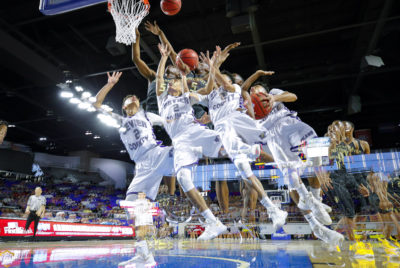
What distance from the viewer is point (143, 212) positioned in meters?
3.90

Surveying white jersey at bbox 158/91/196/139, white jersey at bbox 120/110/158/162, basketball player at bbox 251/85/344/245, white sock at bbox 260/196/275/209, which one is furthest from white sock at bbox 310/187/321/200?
white jersey at bbox 120/110/158/162

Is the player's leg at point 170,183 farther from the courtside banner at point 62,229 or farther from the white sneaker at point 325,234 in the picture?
the courtside banner at point 62,229

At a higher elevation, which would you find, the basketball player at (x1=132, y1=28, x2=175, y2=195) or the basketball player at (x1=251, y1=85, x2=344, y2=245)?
the basketball player at (x1=132, y1=28, x2=175, y2=195)

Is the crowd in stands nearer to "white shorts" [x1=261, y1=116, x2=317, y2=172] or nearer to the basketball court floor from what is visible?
the basketball court floor

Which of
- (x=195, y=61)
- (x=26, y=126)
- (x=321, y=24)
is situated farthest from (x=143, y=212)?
(x=26, y=126)

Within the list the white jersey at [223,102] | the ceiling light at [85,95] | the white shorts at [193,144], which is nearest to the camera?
the white shorts at [193,144]

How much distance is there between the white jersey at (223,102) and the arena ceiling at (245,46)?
3495 mm

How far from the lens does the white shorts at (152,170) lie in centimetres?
381

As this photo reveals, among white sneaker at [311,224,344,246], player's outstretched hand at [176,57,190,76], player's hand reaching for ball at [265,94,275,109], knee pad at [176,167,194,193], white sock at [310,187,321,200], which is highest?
player's outstretched hand at [176,57,190,76]

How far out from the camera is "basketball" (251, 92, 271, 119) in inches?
160

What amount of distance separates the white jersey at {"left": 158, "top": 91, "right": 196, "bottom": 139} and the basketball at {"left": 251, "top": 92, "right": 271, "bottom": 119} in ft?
3.00

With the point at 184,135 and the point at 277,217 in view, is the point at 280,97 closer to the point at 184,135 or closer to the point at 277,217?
the point at 184,135

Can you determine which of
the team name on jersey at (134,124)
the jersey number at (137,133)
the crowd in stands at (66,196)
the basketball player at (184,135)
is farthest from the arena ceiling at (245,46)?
the crowd in stands at (66,196)

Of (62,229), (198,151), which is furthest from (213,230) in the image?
(62,229)
